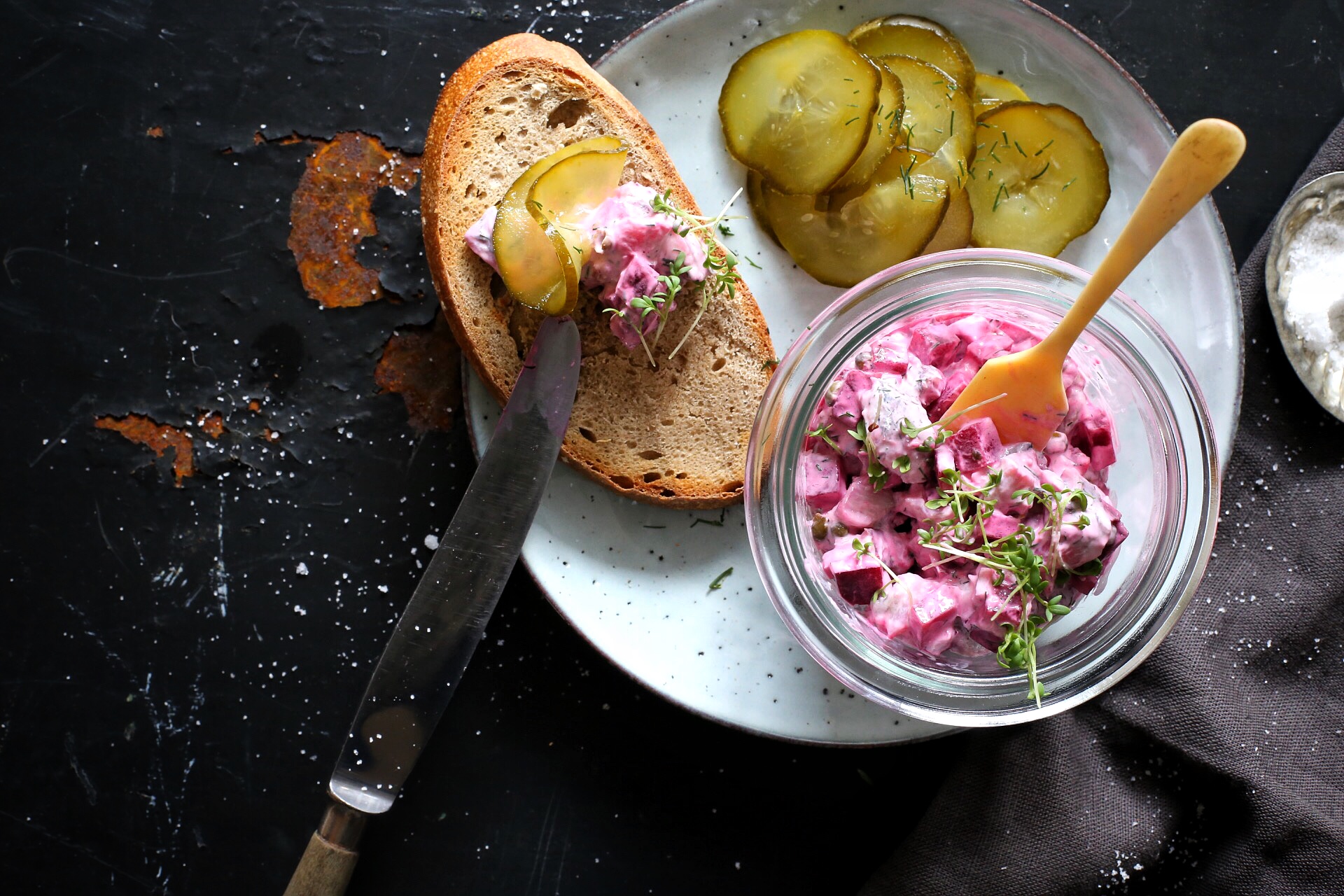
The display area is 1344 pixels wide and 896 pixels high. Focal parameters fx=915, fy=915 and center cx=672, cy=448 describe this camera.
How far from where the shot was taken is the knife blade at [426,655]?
1921mm

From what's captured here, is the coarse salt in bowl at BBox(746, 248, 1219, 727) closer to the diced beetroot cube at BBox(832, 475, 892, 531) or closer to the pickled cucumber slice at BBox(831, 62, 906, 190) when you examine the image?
the diced beetroot cube at BBox(832, 475, 892, 531)

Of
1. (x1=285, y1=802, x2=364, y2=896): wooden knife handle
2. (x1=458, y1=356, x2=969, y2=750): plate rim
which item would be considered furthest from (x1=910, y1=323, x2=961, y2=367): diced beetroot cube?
(x1=285, y1=802, x2=364, y2=896): wooden knife handle

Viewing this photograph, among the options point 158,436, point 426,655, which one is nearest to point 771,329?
point 426,655

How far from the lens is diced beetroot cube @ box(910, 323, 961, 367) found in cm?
176

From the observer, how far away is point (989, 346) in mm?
1720

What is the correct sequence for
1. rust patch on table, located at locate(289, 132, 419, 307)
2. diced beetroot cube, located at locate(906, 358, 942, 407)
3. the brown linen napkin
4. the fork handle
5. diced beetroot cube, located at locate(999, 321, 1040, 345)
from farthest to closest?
1. rust patch on table, located at locate(289, 132, 419, 307)
2. the brown linen napkin
3. diced beetroot cube, located at locate(999, 321, 1040, 345)
4. diced beetroot cube, located at locate(906, 358, 942, 407)
5. the fork handle

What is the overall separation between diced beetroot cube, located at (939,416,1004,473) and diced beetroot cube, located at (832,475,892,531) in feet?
0.47

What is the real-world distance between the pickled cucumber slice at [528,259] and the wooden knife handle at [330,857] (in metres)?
1.15

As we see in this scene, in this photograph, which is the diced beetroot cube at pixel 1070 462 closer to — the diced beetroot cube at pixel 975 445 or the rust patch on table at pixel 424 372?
the diced beetroot cube at pixel 975 445

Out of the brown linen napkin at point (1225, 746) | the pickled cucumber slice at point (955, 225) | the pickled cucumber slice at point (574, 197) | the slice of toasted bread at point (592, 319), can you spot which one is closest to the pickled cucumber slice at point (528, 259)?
the pickled cucumber slice at point (574, 197)

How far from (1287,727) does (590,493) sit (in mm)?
1618

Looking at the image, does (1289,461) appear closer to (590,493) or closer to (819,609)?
(819,609)

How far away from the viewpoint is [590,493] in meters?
2.01

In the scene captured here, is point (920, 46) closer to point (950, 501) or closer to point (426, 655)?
point (950, 501)
